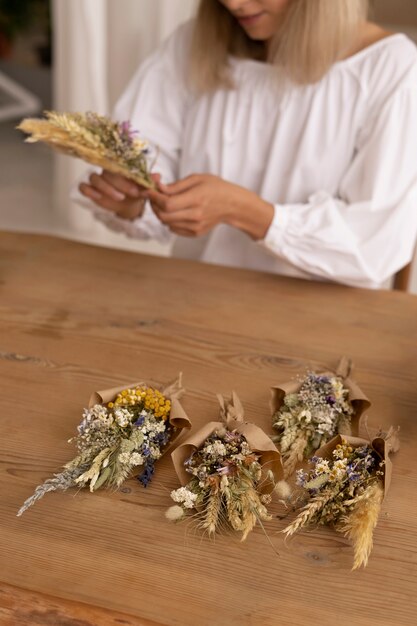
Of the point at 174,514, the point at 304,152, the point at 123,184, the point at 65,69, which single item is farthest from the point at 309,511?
the point at 65,69

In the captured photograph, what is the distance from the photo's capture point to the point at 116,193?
1.65 metres

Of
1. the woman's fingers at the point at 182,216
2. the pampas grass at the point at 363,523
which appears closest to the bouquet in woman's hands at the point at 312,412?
the pampas grass at the point at 363,523

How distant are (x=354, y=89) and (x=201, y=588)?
1.26 metres

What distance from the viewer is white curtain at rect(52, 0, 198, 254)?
10.0ft

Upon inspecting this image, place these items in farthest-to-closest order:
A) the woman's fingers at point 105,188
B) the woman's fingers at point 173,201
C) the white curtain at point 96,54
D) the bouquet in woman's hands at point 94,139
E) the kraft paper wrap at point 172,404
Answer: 1. the white curtain at point 96,54
2. the woman's fingers at point 105,188
3. the woman's fingers at point 173,201
4. the bouquet in woman's hands at point 94,139
5. the kraft paper wrap at point 172,404

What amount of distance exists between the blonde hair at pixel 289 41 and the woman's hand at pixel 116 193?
0.38 m

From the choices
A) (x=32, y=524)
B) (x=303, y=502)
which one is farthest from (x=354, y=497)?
(x=32, y=524)

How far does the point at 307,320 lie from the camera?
1.48 meters

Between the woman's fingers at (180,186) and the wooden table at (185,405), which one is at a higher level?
the woman's fingers at (180,186)

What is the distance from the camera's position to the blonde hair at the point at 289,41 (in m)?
1.75

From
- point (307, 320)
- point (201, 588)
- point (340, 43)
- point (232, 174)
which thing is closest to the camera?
point (201, 588)

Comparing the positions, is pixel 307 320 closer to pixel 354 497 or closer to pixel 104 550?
pixel 354 497

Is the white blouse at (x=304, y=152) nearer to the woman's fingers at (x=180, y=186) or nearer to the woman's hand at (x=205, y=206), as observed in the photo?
the woman's hand at (x=205, y=206)

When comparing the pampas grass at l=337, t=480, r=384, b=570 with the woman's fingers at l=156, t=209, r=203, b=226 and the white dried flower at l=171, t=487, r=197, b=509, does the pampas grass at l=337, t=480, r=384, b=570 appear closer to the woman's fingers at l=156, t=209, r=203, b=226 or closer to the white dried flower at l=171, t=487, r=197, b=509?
the white dried flower at l=171, t=487, r=197, b=509
